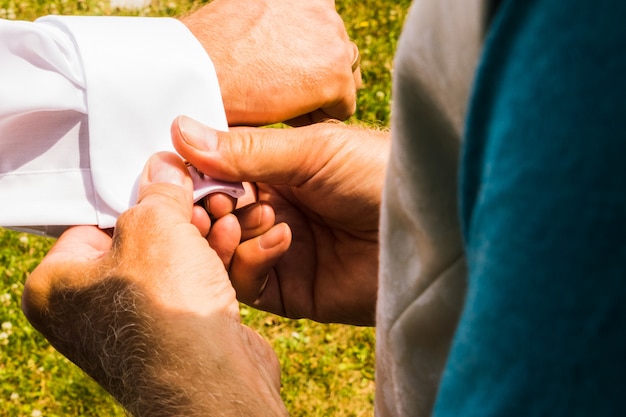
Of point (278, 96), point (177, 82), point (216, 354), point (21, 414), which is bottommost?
point (21, 414)

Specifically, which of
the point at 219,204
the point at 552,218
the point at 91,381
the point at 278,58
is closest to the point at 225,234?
the point at 219,204

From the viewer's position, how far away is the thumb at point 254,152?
1.36m

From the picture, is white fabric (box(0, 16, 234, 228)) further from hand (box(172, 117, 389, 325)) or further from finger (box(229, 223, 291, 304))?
finger (box(229, 223, 291, 304))

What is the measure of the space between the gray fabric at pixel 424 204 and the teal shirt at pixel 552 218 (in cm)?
7

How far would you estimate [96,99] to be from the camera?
138cm

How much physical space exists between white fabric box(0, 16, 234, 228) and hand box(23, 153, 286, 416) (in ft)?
0.33

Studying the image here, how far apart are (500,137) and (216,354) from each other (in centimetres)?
80

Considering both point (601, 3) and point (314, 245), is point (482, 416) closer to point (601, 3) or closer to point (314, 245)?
point (601, 3)

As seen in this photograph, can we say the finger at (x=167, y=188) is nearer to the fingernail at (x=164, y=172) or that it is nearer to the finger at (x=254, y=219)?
the fingernail at (x=164, y=172)

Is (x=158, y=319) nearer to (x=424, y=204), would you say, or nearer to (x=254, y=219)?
(x=254, y=219)

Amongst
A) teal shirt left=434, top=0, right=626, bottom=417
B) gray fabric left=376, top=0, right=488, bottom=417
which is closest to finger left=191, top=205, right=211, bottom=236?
gray fabric left=376, top=0, right=488, bottom=417

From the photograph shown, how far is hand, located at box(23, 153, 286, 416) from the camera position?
3.59ft

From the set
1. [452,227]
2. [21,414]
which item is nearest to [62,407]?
[21,414]

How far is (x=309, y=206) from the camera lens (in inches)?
66.2
